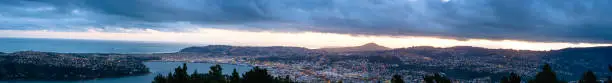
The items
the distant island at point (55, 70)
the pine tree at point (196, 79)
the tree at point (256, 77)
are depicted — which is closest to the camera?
the tree at point (256, 77)

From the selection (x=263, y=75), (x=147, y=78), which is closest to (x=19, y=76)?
(x=147, y=78)

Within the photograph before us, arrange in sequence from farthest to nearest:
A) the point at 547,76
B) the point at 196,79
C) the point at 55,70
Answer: the point at 55,70
the point at 196,79
the point at 547,76

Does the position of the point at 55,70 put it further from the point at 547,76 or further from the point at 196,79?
the point at 547,76

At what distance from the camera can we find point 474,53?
4409 inches

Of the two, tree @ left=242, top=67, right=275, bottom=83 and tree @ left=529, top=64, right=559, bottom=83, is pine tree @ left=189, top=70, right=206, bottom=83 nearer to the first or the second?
tree @ left=242, top=67, right=275, bottom=83

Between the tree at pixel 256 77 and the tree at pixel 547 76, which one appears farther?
the tree at pixel 256 77

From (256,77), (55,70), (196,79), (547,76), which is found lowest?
(55,70)

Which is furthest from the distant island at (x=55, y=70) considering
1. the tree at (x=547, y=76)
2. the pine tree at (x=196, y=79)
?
the tree at (x=547, y=76)

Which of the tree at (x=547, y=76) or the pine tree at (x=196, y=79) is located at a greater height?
the tree at (x=547, y=76)

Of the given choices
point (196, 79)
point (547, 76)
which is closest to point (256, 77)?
point (196, 79)

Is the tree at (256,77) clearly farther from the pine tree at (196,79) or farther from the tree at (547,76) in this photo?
the tree at (547,76)

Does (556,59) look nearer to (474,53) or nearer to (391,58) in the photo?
(474,53)

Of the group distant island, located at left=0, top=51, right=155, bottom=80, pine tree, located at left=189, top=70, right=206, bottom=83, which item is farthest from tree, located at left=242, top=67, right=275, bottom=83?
distant island, located at left=0, top=51, right=155, bottom=80

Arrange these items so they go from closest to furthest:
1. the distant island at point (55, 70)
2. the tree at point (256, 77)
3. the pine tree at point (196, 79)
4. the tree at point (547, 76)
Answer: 1. the tree at point (547, 76)
2. the tree at point (256, 77)
3. the pine tree at point (196, 79)
4. the distant island at point (55, 70)
